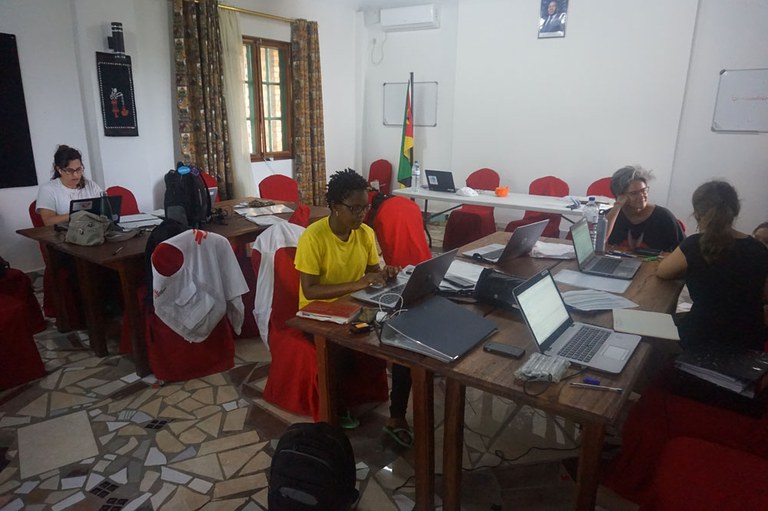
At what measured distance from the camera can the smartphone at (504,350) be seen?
151 centimetres

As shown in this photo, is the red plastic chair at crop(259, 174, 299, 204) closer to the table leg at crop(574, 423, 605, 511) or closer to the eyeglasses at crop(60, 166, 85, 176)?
the eyeglasses at crop(60, 166, 85, 176)

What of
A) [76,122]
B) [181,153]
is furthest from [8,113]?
[181,153]

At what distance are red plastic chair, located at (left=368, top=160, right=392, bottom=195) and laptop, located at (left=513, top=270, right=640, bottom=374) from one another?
5.32 metres

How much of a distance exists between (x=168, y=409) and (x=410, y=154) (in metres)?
4.84

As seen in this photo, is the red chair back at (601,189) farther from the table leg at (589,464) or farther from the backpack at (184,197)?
the table leg at (589,464)

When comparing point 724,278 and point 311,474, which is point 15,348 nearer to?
point 311,474

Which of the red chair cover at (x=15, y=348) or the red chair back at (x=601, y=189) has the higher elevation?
the red chair back at (x=601, y=189)

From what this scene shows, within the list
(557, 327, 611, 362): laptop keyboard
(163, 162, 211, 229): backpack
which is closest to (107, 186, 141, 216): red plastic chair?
(163, 162, 211, 229): backpack

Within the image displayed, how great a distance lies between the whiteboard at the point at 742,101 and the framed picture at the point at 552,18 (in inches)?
63.9

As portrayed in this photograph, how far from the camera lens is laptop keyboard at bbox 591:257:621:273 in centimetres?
239

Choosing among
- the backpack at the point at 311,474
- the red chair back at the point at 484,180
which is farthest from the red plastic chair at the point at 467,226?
the backpack at the point at 311,474

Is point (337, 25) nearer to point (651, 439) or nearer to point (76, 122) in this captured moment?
point (76, 122)

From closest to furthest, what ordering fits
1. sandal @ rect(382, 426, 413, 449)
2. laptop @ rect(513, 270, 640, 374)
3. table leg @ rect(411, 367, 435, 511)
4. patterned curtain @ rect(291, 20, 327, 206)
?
laptop @ rect(513, 270, 640, 374), table leg @ rect(411, 367, 435, 511), sandal @ rect(382, 426, 413, 449), patterned curtain @ rect(291, 20, 327, 206)

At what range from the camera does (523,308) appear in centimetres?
147
